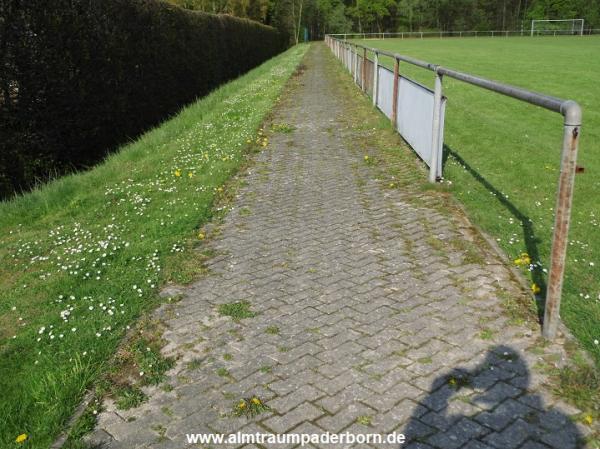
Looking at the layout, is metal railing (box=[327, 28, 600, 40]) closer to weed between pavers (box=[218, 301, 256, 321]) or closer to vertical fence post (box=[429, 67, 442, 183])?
vertical fence post (box=[429, 67, 442, 183])

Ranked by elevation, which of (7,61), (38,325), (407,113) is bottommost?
(38,325)

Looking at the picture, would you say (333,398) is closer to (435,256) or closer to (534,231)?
(435,256)

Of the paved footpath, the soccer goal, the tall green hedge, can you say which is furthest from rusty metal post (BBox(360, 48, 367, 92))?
the soccer goal

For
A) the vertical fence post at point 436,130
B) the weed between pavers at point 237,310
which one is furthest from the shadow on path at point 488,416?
the vertical fence post at point 436,130

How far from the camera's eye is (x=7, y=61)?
322 inches

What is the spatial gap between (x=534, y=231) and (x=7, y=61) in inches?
297

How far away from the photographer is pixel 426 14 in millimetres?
103250

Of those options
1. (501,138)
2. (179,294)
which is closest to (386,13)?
(501,138)

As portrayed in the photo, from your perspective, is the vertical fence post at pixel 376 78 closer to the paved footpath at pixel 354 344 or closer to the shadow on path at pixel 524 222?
the shadow on path at pixel 524 222

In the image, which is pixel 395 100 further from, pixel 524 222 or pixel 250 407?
pixel 250 407

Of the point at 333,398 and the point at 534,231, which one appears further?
the point at 534,231

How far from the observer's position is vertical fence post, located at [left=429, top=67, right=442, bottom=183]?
6.75 m

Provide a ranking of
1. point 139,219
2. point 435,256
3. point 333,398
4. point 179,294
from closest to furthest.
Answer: point 333,398
point 179,294
point 435,256
point 139,219

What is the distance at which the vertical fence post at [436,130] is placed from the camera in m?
6.75
